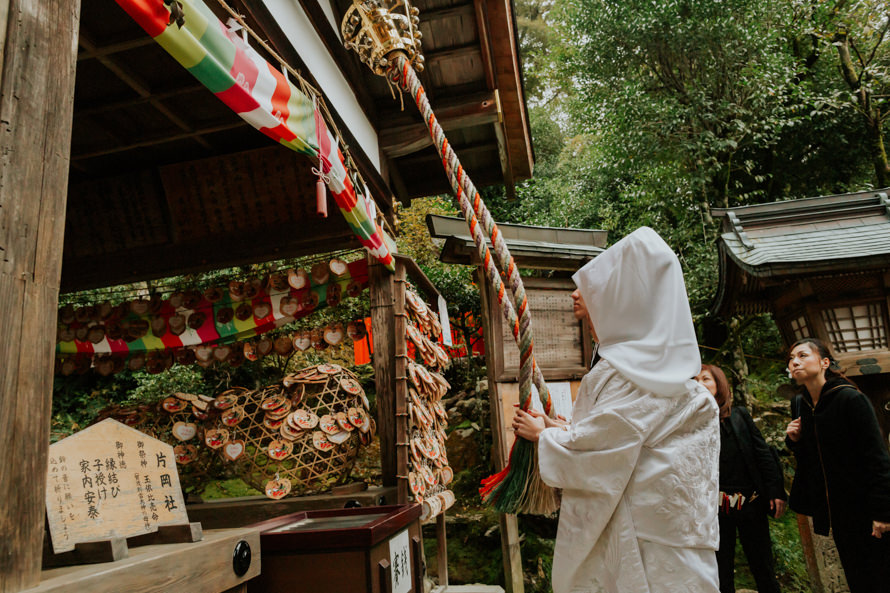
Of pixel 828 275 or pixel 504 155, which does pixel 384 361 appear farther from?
pixel 828 275

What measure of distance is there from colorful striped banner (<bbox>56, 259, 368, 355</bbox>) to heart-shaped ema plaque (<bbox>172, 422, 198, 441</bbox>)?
1.04 m

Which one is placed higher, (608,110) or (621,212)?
(608,110)

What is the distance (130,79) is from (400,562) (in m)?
3.66

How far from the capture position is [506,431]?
631 centimetres

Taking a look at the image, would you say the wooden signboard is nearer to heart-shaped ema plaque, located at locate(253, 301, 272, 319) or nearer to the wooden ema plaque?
heart-shaped ema plaque, located at locate(253, 301, 272, 319)

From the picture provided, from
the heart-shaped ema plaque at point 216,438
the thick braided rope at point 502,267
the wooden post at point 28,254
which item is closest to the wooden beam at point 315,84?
the thick braided rope at point 502,267

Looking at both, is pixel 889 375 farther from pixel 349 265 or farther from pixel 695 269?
pixel 695 269

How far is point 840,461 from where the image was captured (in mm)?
3840

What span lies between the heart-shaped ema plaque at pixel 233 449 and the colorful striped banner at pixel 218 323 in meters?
1.30

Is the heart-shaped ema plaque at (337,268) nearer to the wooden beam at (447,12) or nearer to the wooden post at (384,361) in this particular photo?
the wooden post at (384,361)

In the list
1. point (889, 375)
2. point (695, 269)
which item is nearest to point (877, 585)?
point (889, 375)

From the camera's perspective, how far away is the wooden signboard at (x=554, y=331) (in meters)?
6.84

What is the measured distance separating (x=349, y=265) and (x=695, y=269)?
306 inches

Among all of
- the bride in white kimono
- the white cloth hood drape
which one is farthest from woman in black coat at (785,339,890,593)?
the white cloth hood drape
